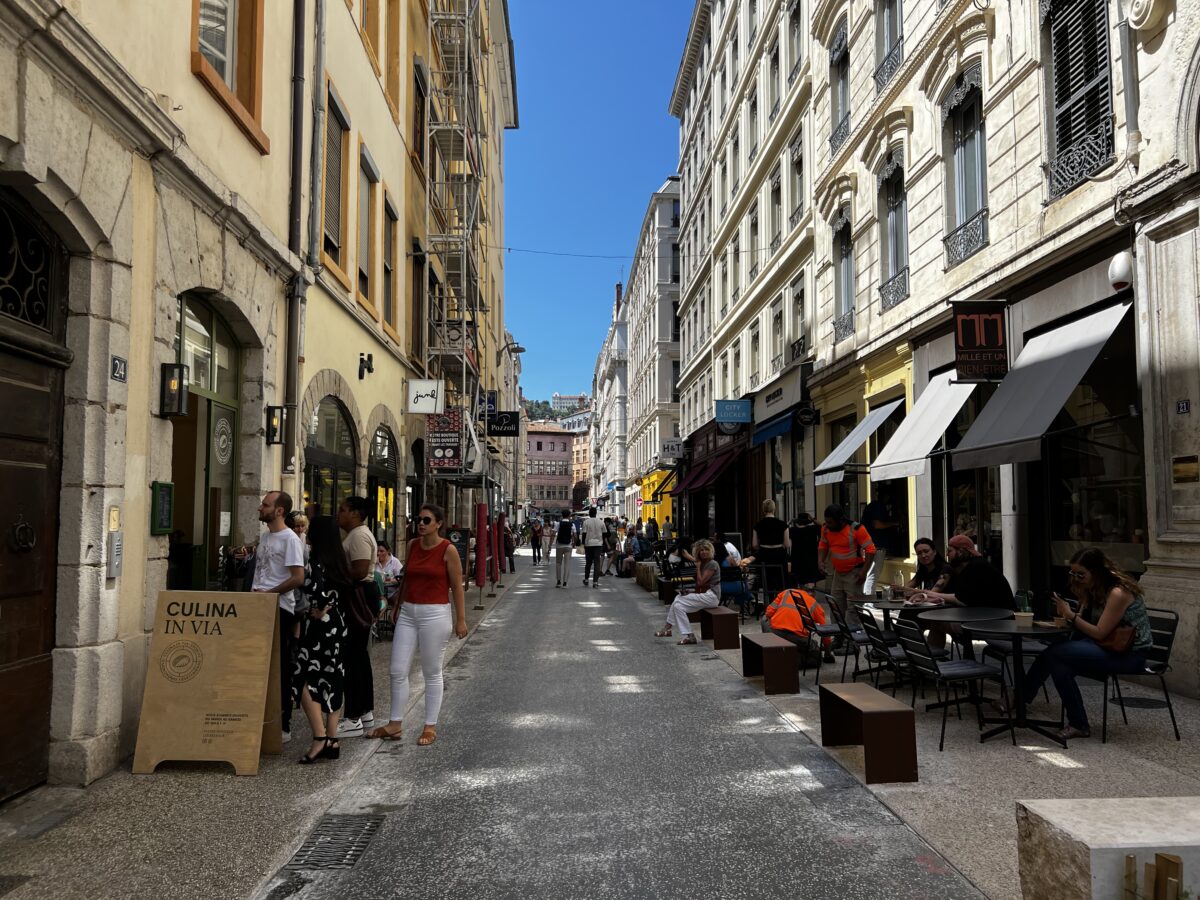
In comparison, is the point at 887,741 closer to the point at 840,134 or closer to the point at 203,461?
the point at 203,461

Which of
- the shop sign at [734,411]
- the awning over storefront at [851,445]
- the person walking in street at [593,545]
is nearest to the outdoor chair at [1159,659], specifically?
the awning over storefront at [851,445]

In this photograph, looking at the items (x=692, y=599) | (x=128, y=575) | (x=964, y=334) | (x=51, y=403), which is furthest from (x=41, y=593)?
(x=964, y=334)

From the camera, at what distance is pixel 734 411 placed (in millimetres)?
24219

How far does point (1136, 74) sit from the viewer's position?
8625 mm

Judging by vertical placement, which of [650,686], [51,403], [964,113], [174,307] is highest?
[964,113]

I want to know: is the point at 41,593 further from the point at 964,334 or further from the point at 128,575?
the point at 964,334

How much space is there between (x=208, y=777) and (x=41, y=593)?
4.90 ft

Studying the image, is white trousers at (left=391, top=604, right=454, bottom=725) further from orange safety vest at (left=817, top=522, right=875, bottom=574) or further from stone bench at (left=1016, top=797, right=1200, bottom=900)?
orange safety vest at (left=817, top=522, right=875, bottom=574)

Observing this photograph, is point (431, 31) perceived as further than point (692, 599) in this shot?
Yes

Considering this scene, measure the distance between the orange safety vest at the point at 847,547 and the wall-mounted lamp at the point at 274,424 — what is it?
21.4ft

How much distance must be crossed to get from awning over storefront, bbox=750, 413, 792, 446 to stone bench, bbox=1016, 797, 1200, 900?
57.7 ft

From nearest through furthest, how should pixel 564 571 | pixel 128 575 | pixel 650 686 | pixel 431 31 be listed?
pixel 128 575, pixel 650 686, pixel 431 31, pixel 564 571

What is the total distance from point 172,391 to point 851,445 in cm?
1165

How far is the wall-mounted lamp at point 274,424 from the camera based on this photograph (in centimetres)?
901
